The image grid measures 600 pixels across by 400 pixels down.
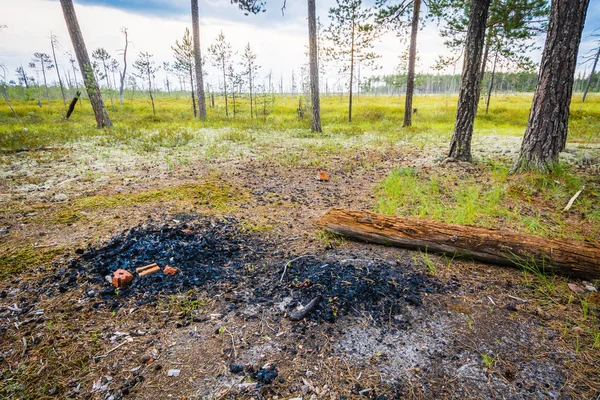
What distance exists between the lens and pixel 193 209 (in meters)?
4.48

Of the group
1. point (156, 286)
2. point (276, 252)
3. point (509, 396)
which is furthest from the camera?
point (276, 252)

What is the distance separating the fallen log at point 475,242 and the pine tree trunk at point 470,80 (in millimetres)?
4970

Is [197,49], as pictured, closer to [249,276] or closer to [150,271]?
[150,271]

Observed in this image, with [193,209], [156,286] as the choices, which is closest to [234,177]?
[193,209]

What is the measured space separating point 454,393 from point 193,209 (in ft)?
13.5

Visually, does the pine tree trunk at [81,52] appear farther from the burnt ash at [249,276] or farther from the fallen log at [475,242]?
the fallen log at [475,242]

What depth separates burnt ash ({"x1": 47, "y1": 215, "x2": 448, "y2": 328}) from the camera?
2.48 meters

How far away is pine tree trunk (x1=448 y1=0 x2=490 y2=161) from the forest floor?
214 centimetres

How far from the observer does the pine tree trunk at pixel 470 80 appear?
6320 mm

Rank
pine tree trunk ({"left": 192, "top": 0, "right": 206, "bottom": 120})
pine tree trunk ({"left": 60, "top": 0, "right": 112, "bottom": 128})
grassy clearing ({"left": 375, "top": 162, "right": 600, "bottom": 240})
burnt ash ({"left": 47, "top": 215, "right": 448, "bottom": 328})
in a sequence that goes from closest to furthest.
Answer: burnt ash ({"left": 47, "top": 215, "right": 448, "bottom": 328}) < grassy clearing ({"left": 375, "top": 162, "right": 600, "bottom": 240}) < pine tree trunk ({"left": 60, "top": 0, "right": 112, "bottom": 128}) < pine tree trunk ({"left": 192, "top": 0, "right": 206, "bottom": 120})

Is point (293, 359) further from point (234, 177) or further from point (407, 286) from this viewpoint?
point (234, 177)

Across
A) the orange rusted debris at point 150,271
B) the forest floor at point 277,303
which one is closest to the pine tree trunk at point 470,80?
the forest floor at point 277,303

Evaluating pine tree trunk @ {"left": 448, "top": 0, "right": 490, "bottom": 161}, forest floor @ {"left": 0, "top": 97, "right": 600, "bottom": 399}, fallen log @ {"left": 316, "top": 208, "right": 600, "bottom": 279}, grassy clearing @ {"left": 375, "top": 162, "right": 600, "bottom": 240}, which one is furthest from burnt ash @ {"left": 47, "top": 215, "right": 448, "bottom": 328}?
pine tree trunk @ {"left": 448, "top": 0, "right": 490, "bottom": 161}

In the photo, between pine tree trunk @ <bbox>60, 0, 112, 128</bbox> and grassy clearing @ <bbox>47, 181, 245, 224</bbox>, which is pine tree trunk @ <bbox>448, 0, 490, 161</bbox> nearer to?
grassy clearing @ <bbox>47, 181, 245, 224</bbox>
